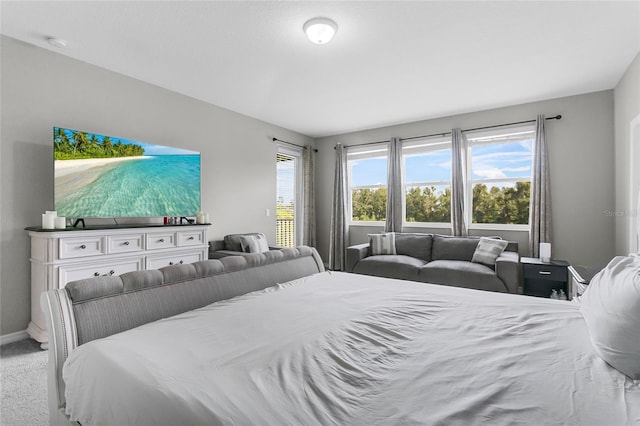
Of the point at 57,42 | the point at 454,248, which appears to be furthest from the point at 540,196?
the point at 57,42

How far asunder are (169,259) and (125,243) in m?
0.50

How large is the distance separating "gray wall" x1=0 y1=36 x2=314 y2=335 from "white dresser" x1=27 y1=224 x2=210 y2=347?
0.50 ft

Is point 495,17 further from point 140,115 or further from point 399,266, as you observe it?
point 140,115

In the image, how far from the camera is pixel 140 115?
370 cm

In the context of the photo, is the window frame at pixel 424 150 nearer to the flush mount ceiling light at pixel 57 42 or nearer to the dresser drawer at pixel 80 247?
the dresser drawer at pixel 80 247

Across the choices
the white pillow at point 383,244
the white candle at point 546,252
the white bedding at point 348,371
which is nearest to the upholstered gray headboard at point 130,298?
the white bedding at point 348,371

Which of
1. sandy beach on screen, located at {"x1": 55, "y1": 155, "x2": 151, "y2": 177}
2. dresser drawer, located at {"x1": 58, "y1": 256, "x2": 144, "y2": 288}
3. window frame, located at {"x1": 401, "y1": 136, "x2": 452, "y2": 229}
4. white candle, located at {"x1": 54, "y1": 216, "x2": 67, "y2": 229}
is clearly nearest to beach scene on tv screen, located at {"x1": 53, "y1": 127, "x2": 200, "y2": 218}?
sandy beach on screen, located at {"x1": 55, "y1": 155, "x2": 151, "y2": 177}

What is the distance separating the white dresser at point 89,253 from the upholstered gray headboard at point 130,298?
66.4 inches

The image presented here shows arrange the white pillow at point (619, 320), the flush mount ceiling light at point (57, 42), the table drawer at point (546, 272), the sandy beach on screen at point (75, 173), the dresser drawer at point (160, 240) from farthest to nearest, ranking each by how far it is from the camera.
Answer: the table drawer at point (546, 272) < the dresser drawer at point (160, 240) < the sandy beach on screen at point (75, 173) < the flush mount ceiling light at point (57, 42) < the white pillow at point (619, 320)

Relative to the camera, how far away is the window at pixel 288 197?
19.1ft

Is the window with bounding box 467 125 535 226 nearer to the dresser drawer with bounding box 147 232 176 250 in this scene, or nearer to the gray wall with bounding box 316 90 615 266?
the gray wall with bounding box 316 90 615 266

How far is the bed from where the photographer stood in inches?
32.8

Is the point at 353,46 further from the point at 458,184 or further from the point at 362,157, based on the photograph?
the point at 362,157

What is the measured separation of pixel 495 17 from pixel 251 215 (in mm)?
3945
